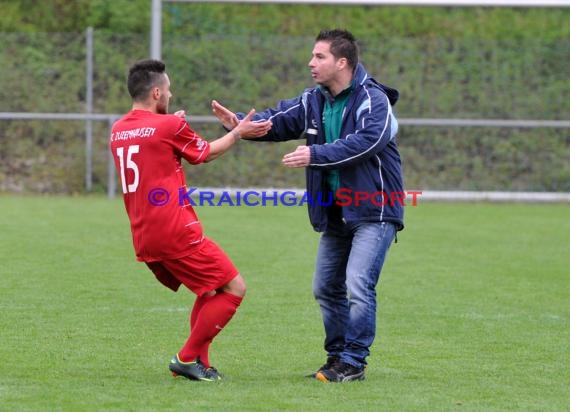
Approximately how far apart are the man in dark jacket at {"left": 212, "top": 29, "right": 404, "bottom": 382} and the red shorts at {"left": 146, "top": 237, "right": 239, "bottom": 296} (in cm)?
62

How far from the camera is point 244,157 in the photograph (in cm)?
1819

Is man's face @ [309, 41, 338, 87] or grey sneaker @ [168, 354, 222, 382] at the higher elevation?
man's face @ [309, 41, 338, 87]

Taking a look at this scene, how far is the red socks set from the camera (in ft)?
20.9

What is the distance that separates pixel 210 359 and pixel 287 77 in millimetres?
11632

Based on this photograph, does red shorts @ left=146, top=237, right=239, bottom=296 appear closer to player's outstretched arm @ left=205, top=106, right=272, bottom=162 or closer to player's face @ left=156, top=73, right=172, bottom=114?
player's outstretched arm @ left=205, top=106, right=272, bottom=162

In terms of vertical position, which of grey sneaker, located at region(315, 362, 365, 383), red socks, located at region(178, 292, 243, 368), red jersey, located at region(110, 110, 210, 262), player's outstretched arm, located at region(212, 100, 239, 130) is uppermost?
player's outstretched arm, located at region(212, 100, 239, 130)

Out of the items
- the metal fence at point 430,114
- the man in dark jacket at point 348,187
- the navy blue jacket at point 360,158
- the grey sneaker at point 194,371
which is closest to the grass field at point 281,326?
the grey sneaker at point 194,371

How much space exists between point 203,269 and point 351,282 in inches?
32.3

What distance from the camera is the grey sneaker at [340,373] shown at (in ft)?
21.0

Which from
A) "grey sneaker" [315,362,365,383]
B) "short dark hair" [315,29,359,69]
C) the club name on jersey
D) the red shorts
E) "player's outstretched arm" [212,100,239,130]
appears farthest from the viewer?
"player's outstretched arm" [212,100,239,130]

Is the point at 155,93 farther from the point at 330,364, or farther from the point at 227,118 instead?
the point at 330,364

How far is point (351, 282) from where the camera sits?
6406 mm

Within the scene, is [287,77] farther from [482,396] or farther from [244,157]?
[482,396]

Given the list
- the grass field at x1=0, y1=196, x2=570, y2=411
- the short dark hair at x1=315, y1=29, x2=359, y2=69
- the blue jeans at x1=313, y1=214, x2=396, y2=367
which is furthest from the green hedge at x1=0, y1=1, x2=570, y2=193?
the short dark hair at x1=315, y1=29, x2=359, y2=69
